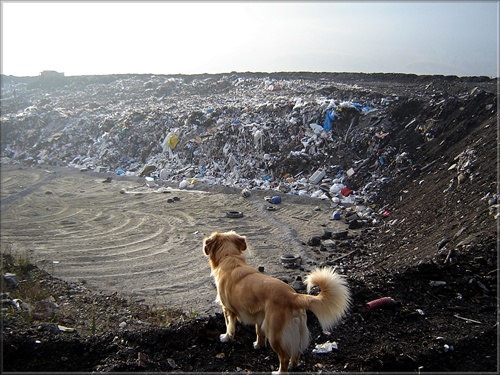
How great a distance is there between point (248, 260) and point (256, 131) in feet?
22.0

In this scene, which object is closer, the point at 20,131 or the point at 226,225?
the point at 226,225

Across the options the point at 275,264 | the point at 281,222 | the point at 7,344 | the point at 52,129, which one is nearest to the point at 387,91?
the point at 281,222

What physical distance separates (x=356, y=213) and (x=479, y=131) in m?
3.40

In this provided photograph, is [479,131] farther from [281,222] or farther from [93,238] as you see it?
[93,238]

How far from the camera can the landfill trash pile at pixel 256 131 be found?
10992 millimetres

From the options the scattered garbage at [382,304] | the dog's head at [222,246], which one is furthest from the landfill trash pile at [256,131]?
the dog's head at [222,246]

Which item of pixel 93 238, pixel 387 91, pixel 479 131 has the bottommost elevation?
pixel 93 238

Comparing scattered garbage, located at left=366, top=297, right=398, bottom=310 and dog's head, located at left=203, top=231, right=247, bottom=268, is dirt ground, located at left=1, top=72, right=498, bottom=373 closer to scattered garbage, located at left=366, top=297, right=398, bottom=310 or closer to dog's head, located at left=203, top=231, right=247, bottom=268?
scattered garbage, located at left=366, top=297, right=398, bottom=310

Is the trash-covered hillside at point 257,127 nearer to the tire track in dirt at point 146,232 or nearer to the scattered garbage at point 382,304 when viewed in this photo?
the tire track in dirt at point 146,232

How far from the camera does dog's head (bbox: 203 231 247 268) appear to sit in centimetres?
389

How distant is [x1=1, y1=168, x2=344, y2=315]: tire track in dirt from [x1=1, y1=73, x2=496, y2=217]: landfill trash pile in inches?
55.4

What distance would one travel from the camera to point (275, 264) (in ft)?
22.9

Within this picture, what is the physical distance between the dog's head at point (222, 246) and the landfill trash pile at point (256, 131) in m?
6.38

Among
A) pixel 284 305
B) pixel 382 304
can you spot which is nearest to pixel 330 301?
pixel 284 305
